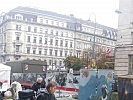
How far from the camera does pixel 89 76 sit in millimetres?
15359

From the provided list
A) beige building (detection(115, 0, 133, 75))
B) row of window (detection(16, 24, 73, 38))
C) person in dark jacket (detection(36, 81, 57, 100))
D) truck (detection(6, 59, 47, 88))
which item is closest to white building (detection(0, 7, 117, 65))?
row of window (detection(16, 24, 73, 38))

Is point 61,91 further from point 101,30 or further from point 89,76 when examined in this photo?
point 101,30

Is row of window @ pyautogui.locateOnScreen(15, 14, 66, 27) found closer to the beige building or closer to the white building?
the white building

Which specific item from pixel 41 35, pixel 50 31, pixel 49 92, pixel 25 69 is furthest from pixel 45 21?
pixel 49 92

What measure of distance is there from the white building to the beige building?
62404 millimetres

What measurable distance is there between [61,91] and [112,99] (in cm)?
744

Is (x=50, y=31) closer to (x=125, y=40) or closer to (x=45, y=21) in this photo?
(x=45, y=21)

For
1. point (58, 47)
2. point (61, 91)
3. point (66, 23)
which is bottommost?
point (61, 91)

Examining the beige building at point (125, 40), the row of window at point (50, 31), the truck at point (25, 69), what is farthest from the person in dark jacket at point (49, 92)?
the row of window at point (50, 31)

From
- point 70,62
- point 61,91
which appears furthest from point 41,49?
point 61,91

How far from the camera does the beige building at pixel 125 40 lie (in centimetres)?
2680

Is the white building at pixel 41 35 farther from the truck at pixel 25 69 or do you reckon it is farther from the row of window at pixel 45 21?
the truck at pixel 25 69

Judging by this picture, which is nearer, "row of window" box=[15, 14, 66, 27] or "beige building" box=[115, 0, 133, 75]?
"beige building" box=[115, 0, 133, 75]

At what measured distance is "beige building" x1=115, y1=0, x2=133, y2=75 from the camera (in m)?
26.8
